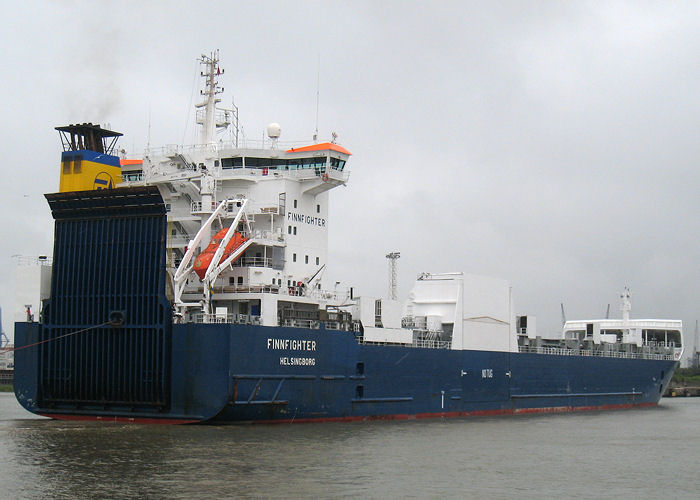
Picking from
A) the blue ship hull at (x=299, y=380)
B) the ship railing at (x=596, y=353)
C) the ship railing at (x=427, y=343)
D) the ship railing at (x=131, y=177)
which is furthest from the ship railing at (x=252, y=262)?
the ship railing at (x=596, y=353)

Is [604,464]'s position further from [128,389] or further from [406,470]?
[128,389]

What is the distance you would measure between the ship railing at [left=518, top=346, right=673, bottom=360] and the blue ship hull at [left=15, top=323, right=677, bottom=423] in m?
2.19

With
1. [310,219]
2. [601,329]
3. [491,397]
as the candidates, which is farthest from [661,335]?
[310,219]

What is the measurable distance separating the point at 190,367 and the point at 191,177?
665 cm

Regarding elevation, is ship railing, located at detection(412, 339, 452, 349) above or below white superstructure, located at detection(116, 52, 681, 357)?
below

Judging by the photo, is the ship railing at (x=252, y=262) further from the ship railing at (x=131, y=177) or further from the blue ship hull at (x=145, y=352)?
the ship railing at (x=131, y=177)

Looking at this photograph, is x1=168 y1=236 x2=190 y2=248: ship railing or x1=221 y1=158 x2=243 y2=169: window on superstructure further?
x1=221 y1=158 x2=243 y2=169: window on superstructure

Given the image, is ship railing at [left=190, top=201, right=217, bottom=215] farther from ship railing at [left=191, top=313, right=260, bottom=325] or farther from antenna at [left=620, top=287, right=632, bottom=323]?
antenna at [left=620, top=287, right=632, bottom=323]

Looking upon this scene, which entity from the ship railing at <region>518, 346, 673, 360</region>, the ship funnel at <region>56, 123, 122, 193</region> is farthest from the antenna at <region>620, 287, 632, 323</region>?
the ship funnel at <region>56, 123, 122, 193</region>

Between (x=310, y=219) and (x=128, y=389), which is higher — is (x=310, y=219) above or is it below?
above

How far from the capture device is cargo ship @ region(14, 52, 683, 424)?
23781 mm

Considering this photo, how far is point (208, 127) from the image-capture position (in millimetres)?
29266

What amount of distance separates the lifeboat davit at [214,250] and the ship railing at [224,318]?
1.35 metres

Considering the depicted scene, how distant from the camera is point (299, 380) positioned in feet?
83.4
